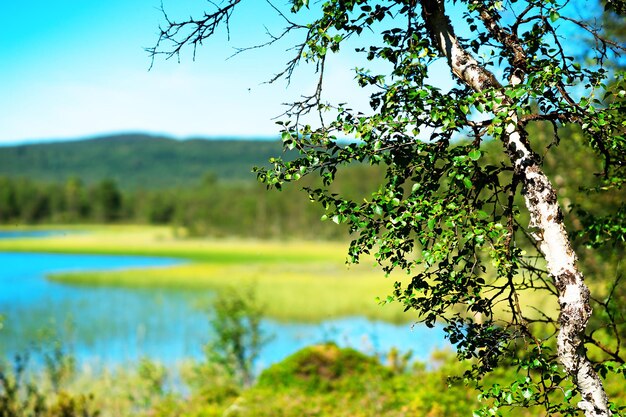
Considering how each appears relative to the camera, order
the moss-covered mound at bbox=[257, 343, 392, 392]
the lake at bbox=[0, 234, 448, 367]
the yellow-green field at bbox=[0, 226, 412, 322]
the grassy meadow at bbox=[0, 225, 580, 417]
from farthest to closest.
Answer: the yellow-green field at bbox=[0, 226, 412, 322] < the lake at bbox=[0, 234, 448, 367] < the moss-covered mound at bbox=[257, 343, 392, 392] < the grassy meadow at bbox=[0, 225, 580, 417]

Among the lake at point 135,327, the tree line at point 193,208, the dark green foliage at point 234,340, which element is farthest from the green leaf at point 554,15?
the tree line at point 193,208

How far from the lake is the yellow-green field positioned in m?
1.96

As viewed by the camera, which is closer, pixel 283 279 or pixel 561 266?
pixel 561 266

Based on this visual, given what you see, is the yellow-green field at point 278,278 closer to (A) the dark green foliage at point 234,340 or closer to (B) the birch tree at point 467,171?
(A) the dark green foliage at point 234,340

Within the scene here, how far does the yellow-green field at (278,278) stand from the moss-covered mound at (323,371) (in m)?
5.50

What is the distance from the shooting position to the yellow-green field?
32656 millimetres

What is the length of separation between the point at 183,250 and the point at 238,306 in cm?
6708

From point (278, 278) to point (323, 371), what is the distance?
3614 cm

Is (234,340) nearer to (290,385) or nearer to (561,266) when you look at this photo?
(290,385)

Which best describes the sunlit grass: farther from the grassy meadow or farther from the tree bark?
the tree bark

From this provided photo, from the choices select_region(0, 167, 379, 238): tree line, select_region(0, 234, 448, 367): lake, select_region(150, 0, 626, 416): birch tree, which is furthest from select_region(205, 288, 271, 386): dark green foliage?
select_region(0, 167, 379, 238): tree line

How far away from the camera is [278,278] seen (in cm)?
4622

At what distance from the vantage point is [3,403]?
1013 centimetres

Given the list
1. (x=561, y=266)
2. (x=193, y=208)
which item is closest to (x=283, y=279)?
(x=561, y=266)
